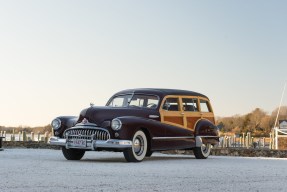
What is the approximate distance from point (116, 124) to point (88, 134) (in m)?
0.86

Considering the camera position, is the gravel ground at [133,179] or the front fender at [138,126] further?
the front fender at [138,126]

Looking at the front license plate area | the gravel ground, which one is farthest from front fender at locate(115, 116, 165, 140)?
the gravel ground

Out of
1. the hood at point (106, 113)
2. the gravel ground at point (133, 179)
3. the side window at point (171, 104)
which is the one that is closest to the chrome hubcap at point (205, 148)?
the side window at point (171, 104)

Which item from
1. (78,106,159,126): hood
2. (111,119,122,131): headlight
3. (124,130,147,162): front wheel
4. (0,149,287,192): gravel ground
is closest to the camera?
(0,149,287,192): gravel ground

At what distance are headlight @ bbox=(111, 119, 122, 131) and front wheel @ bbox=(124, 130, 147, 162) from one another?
513 millimetres

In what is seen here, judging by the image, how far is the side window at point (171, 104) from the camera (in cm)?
1688

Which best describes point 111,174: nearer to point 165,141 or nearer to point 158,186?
point 158,186

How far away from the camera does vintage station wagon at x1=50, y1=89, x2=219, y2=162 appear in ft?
49.4

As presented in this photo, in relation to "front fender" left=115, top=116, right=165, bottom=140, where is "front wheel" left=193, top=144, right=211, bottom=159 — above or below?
below

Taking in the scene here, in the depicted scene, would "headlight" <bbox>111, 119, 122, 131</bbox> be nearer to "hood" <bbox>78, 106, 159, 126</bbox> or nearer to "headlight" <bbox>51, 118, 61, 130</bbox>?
"hood" <bbox>78, 106, 159, 126</bbox>

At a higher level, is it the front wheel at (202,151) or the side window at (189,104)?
the side window at (189,104)

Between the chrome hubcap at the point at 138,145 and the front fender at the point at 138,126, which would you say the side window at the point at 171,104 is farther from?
the chrome hubcap at the point at 138,145

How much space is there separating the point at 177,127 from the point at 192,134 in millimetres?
757

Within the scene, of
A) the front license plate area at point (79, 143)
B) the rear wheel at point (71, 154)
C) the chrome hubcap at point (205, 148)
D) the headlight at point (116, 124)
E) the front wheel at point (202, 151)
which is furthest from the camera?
the chrome hubcap at point (205, 148)
